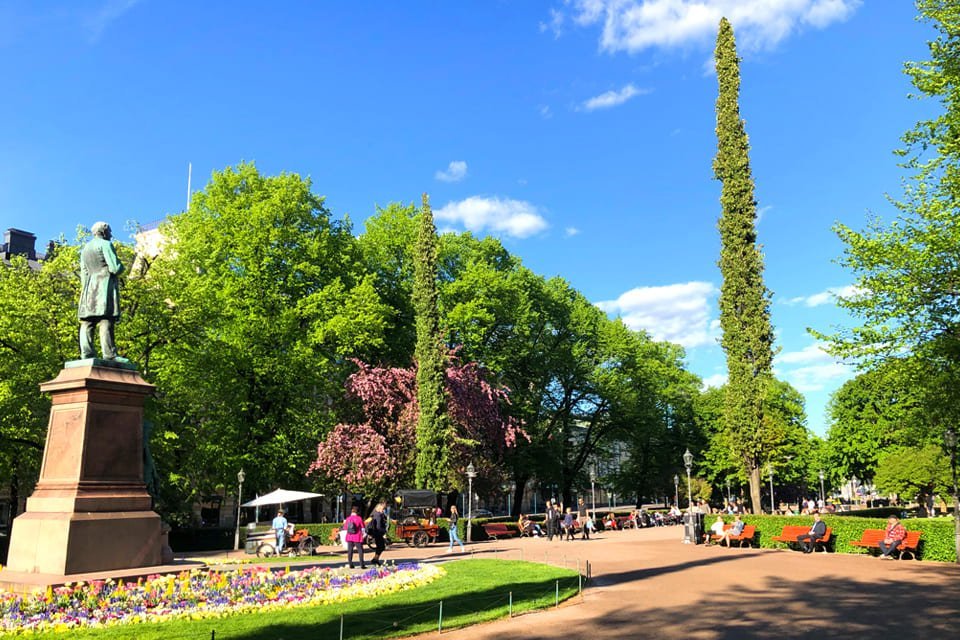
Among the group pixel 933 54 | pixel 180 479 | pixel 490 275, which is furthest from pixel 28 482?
pixel 933 54

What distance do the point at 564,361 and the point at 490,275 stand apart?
10338 millimetres

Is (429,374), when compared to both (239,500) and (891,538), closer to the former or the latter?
(239,500)

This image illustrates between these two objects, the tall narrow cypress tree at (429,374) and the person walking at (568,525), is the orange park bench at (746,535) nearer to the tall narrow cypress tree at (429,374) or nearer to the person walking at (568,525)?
the person walking at (568,525)

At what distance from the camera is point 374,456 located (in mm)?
36375

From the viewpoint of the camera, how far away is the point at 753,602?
13828 millimetres

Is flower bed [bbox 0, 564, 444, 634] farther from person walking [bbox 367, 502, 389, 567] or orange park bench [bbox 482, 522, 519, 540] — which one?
orange park bench [bbox 482, 522, 519, 540]

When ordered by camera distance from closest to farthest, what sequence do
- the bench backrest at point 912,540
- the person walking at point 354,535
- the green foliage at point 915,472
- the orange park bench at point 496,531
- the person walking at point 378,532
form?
the person walking at point 354,535
the person walking at point 378,532
the bench backrest at point 912,540
the orange park bench at point 496,531
the green foliage at point 915,472

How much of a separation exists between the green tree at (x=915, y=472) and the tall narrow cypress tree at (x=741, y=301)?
56.5 feet

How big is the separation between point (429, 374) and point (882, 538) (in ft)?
67.9

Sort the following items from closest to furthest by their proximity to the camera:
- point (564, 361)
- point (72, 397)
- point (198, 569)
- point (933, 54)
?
1. point (72, 397)
2. point (198, 569)
3. point (933, 54)
4. point (564, 361)

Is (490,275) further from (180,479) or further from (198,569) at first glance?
(198,569)

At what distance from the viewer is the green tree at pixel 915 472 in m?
43.9

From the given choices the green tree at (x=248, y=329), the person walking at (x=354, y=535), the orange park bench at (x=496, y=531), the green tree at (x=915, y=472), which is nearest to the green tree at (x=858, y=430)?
the green tree at (x=915, y=472)

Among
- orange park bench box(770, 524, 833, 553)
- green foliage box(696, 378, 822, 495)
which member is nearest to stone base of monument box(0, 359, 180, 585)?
orange park bench box(770, 524, 833, 553)
